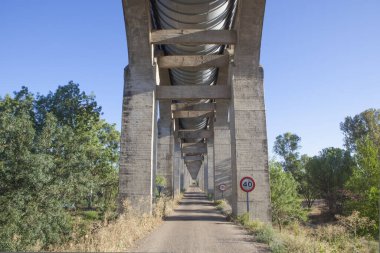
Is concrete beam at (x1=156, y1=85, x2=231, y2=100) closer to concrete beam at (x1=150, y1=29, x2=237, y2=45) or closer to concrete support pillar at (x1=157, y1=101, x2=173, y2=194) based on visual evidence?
concrete beam at (x1=150, y1=29, x2=237, y2=45)

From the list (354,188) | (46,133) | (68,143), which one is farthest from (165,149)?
(354,188)

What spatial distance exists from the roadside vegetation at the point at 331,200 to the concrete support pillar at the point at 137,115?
16.1ft

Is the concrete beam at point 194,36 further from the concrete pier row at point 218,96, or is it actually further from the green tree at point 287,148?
the green tree at point 287,148

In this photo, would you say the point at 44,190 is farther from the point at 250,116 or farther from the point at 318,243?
the point at 318,243

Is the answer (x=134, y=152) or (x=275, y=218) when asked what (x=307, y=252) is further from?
(x=275, y=218)

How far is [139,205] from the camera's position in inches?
587

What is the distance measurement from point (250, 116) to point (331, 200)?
2465 centimetres

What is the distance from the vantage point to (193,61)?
1820 centimetres

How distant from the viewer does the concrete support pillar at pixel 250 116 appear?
48.5ft

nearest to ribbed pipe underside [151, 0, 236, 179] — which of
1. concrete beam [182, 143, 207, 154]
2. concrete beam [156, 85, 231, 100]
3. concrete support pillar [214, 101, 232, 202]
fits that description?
concrete beam [156, 85, 231, 100]

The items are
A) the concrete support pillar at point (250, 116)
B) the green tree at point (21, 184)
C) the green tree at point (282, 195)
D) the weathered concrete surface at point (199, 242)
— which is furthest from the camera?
the green tree at point (282, 195)

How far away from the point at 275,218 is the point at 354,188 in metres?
9.85

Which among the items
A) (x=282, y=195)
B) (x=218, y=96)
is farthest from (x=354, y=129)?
(x=218, y=96)

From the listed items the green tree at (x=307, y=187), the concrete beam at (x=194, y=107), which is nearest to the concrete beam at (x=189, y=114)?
the concrete beam at (x=194, y=107)
